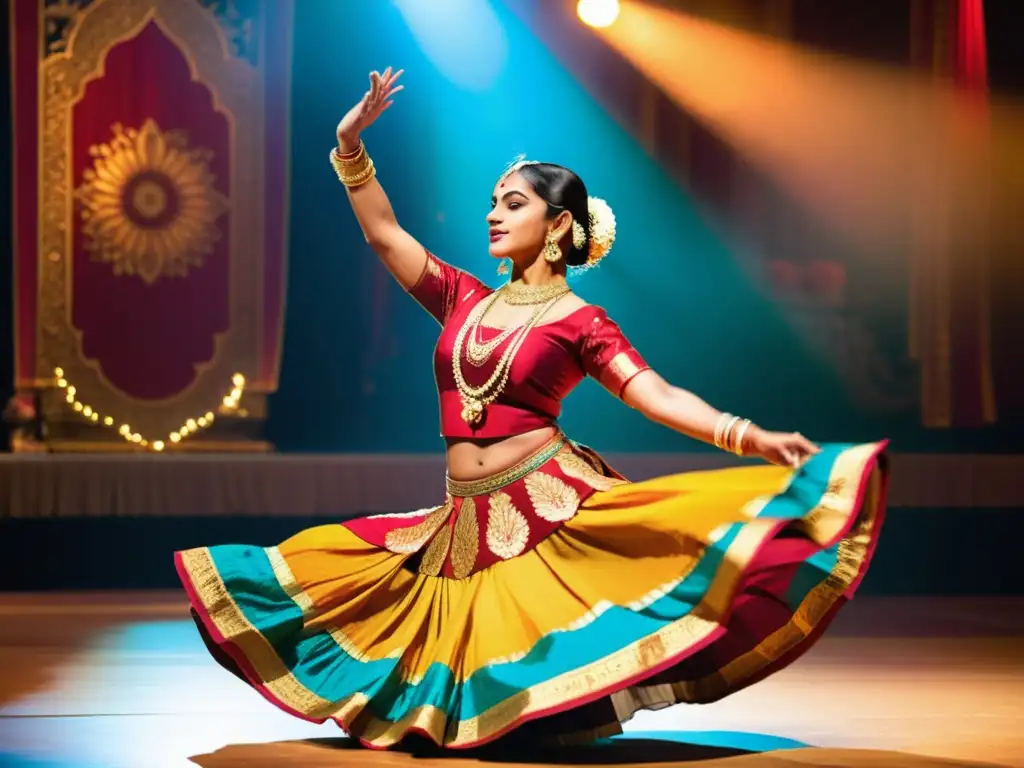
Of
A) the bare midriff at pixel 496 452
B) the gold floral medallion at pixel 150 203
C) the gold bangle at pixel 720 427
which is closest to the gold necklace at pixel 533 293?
the bare midriff at pixel 496 452

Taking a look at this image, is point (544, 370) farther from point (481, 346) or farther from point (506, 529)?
point (506, 529)

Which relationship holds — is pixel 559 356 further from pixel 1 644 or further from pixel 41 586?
pixel 41 586

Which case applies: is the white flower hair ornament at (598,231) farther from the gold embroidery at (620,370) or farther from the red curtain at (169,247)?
the red curtain at (169,247)

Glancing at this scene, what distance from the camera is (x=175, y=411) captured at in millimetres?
6219

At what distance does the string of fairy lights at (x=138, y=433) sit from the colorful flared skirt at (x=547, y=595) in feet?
11.4

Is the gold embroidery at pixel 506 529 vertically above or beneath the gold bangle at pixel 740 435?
beneath

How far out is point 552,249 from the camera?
2.83 m

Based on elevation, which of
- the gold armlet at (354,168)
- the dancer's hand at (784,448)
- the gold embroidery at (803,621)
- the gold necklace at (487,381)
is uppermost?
the gold armlet at (354,168)

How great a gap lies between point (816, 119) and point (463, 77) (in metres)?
1.56

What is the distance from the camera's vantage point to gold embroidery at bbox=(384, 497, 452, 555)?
272cm

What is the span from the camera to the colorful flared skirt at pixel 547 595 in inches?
94.3

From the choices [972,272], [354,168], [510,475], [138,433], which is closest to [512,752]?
[510,475]

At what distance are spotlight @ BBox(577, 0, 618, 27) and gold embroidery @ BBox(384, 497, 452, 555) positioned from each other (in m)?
4.09

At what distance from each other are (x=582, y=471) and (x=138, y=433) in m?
3.85
